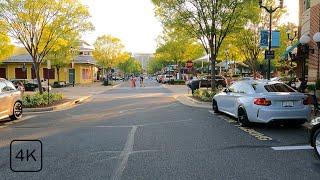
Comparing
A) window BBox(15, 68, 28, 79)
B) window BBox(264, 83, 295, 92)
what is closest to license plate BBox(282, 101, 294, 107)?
window BBox(264, 83, 295, 92)

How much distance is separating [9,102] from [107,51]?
2410 inches

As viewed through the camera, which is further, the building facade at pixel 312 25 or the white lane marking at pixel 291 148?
the building facade at pixel 312 25

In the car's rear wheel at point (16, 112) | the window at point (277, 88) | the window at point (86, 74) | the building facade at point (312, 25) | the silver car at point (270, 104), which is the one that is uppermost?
the building facade at point (312, 25)

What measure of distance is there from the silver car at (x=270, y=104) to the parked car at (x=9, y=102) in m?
7.71

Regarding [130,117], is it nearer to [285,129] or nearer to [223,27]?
[285,129]

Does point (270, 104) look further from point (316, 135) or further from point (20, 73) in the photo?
point (20, 73)

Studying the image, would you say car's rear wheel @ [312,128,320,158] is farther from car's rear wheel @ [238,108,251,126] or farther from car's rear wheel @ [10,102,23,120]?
car's rear wheel @ [10,102,23,120]

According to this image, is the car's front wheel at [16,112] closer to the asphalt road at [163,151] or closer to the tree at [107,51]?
the asphalt road at [163,151]

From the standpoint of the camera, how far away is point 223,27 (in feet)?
78.7

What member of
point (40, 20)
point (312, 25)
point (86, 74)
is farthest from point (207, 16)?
point (86, 74)

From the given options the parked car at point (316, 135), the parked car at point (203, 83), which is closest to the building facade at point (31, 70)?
the parked car at point (203, 83)

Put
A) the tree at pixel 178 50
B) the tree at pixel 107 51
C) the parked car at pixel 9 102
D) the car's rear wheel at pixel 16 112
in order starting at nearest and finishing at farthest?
the parked car at pixel 9 102, the car's rear wheel at pixel 16 112, the tree at pixel 178 50, the tree at pixel 107 51

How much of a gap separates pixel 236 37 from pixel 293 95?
76.4 ft

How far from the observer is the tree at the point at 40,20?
73.2 feet
